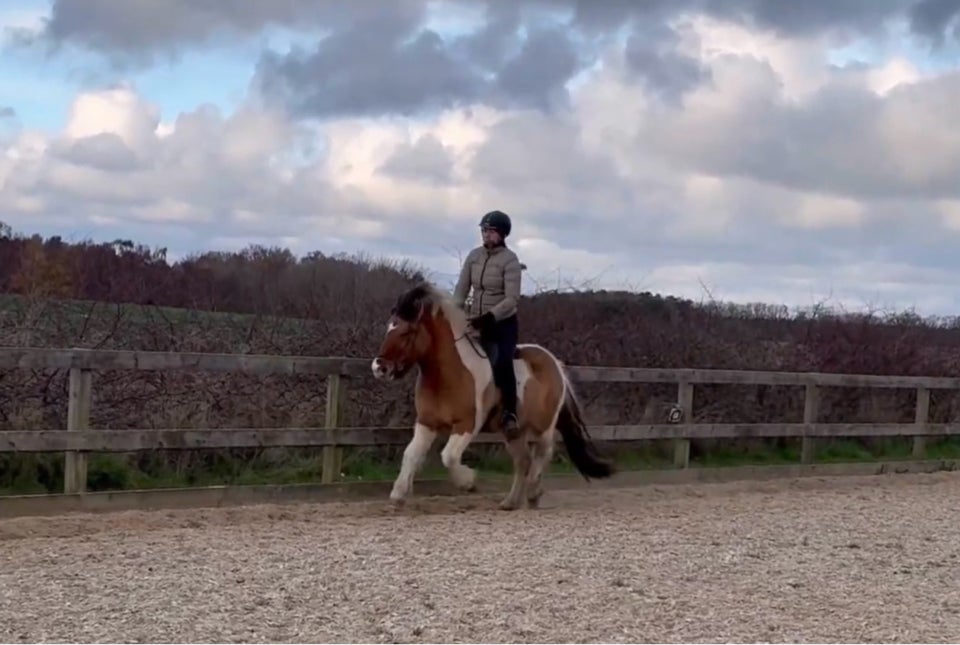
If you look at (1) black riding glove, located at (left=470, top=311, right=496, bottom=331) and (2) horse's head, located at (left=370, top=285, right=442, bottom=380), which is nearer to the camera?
(2) horse's head, located at (left=370, top=285, right=442, bottom=380)

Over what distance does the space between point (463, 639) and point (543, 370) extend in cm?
503

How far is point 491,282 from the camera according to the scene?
406 inches

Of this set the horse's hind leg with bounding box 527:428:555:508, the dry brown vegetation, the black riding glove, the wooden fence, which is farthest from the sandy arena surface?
the dry brown vegetation

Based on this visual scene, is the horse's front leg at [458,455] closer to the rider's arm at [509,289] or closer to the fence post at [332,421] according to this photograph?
the rider's arm at [509,289]

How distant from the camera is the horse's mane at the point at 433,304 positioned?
32.4 feet

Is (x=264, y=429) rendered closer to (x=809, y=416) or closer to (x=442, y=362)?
(x=442, y=362)

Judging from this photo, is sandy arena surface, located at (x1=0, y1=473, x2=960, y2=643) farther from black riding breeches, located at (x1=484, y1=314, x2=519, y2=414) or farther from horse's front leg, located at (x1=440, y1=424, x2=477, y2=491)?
black riding breeches, located at (x1=484, y1=314, x2=519, y2=414)

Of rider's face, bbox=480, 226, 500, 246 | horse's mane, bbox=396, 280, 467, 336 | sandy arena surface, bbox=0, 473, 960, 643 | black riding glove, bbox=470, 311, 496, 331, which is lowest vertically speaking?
sandy arena surface, bbox=0, 473, 960, 643

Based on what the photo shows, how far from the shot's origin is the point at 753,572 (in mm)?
7809

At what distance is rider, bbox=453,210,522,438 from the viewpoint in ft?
33.4

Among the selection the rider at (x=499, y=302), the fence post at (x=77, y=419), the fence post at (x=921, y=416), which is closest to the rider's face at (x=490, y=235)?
the rider at (x=499, y=302)

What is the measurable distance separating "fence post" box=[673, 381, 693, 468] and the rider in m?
3.42

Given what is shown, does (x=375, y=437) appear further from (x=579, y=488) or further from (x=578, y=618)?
(x=578, y=618)

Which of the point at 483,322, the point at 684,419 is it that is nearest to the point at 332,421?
the point at 483,322
